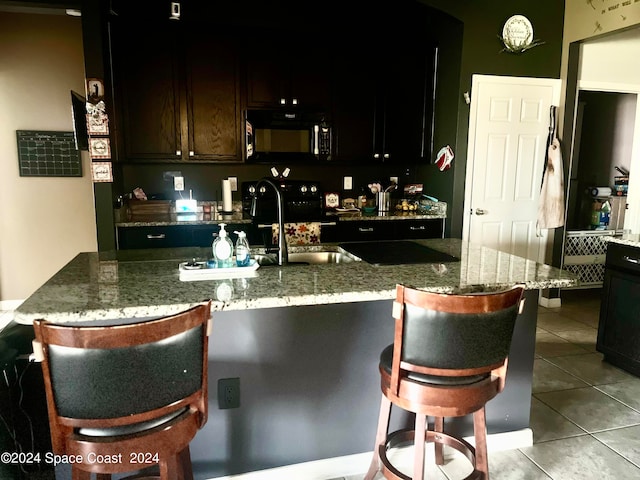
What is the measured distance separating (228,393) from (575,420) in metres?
1.96

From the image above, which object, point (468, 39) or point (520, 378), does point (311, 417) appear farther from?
point (468, 39)

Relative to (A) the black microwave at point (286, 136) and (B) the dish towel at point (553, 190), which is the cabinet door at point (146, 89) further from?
(B) the dish towel at point (553, 190)

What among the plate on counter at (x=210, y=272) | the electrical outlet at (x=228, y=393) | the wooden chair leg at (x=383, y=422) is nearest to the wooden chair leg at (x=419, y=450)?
the wooden chair leg at (x=383, y=422)

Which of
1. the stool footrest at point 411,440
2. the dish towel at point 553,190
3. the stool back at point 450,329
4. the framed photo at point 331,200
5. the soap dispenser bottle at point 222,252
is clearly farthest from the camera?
the framed photo at point 331,200

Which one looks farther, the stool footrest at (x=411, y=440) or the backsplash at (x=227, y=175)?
the backsplash at (x=227, y=175)

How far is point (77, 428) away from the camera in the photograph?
123 cm

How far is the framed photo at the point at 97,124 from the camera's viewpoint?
11.5 feet

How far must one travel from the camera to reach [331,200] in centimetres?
473

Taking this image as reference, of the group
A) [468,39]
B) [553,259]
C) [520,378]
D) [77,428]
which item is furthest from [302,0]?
[77,428]

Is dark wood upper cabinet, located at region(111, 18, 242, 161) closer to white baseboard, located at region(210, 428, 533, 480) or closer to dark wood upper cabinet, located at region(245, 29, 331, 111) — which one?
dark wood upper cabinet, located at region(245, 29, 331, 111)

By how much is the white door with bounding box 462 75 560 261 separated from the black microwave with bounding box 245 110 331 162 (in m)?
1.36

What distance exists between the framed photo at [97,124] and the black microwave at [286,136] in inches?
46.3

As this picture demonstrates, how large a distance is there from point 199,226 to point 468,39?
2.82 meters

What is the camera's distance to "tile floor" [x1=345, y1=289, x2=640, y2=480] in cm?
216
